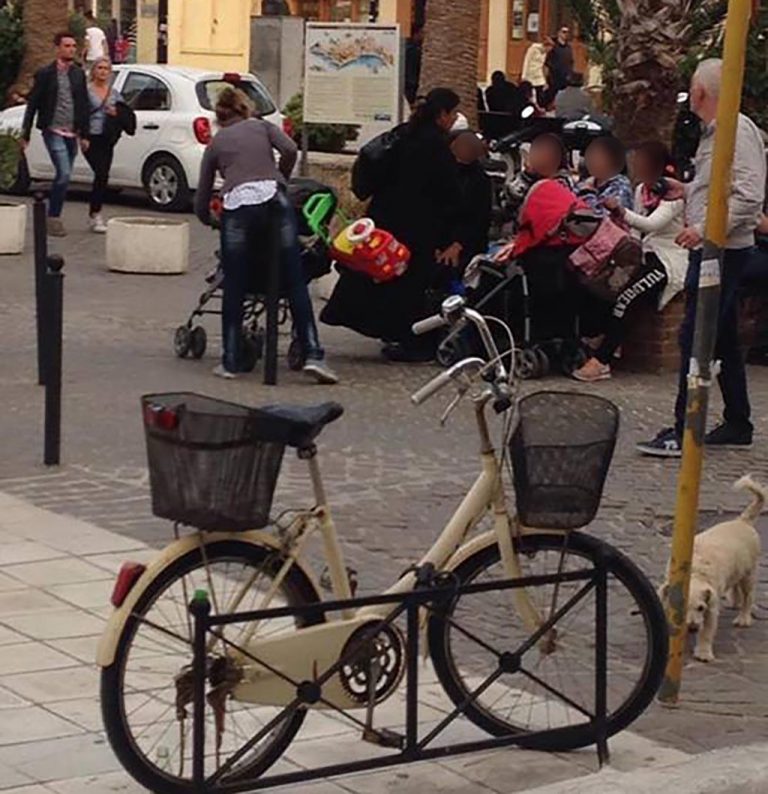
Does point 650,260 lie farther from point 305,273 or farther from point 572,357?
point 305,273

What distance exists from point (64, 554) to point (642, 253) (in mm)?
5766

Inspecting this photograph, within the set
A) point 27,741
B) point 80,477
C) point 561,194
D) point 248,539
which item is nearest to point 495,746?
point 248,539

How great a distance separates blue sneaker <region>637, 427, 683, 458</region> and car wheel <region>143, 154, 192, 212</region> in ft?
39.9

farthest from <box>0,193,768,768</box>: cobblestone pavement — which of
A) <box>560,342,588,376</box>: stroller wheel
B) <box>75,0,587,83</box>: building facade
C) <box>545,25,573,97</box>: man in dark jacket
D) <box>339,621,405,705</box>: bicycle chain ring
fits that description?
<box>75,0,587,83</box>: building facade

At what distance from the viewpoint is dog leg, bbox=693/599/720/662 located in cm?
718

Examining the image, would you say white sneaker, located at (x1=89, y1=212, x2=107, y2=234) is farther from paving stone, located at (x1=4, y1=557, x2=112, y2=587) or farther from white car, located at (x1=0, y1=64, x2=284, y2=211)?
paving stone, located at (x1=4, y1=557, x2=112, y2=587)

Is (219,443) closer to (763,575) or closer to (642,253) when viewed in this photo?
(763,575)

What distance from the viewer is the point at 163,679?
6.05m

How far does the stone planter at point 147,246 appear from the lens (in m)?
17.5

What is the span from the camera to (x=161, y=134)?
22.6 metres

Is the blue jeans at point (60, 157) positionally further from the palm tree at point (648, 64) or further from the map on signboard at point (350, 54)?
the palm tree at point (648, 64)

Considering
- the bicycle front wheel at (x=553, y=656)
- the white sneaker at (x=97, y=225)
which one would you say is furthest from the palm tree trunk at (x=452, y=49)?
the bicycle front wheel at (x=553, y=656)

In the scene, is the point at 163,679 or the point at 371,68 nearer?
the point at 163,679

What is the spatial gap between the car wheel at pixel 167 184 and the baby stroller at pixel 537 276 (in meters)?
9.70
